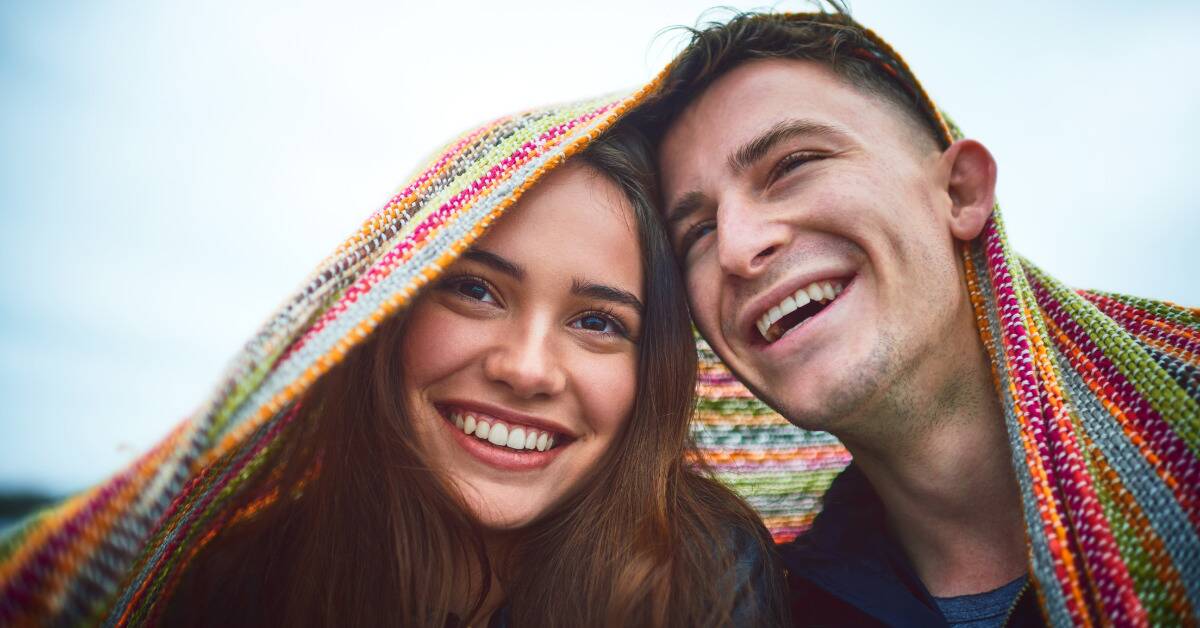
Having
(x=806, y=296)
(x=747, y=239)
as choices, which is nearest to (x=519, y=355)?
(x=747, y=239)

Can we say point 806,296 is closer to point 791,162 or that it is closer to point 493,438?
point 791,162

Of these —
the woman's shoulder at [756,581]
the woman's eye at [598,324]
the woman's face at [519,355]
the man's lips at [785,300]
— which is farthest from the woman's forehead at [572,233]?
the woman's shoulder at [756,581]

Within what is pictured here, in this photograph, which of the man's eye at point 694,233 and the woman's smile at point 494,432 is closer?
the woman's smile at point 494,432

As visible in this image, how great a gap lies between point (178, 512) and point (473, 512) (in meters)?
0.67

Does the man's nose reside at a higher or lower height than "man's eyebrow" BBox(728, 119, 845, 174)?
lower

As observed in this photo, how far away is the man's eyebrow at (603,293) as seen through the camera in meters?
1.41

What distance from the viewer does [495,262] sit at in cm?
136

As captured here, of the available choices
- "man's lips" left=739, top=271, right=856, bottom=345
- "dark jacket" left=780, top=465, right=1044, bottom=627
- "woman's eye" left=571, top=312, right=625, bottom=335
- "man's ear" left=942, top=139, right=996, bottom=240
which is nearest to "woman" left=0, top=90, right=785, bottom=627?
"woman's eye" left=571, top=312, right=625, bottom=335

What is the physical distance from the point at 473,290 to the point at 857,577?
47.8 inches

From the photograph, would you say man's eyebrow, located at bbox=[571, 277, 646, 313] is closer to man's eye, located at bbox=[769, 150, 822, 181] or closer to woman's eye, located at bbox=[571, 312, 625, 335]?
woman's eye, located at bbox=[571, 312, 625, 335]

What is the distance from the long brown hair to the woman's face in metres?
0.08

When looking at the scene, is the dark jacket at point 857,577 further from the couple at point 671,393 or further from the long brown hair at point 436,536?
the long brown hair at point 436,536

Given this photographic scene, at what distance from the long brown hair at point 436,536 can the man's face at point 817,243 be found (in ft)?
0.58

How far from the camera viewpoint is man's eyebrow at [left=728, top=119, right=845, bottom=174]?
5.02ft
